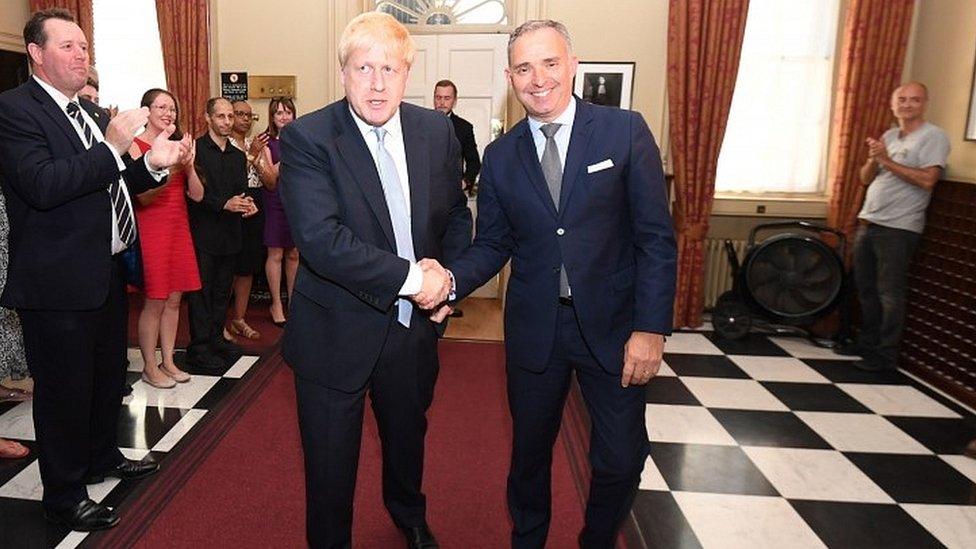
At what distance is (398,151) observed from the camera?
1.85 metres

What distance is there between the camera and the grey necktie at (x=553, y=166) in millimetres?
1903

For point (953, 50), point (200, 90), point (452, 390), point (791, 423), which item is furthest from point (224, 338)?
point (953, 50)

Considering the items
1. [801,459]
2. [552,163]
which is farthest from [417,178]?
[801,459]

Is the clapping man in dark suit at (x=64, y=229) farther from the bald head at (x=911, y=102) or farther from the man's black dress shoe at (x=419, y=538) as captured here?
the bald head at (x=911, y=102)

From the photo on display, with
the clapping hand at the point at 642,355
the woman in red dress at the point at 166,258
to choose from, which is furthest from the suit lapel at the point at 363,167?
the woman in red dress at the point at 166,258

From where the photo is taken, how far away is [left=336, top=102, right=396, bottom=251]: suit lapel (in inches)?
69.2

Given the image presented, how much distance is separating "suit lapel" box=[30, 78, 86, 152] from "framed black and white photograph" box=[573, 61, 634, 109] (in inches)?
153

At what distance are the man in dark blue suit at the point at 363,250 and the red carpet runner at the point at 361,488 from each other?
0.49 meters

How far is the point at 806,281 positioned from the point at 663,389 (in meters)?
1.50

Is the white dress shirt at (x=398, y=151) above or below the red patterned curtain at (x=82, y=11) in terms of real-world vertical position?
below

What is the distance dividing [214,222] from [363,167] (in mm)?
2498

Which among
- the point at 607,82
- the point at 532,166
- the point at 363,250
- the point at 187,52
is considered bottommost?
the point at 363,250

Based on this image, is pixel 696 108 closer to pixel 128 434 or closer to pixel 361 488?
pixel 361 488

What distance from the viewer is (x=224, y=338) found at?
14.5 ft
